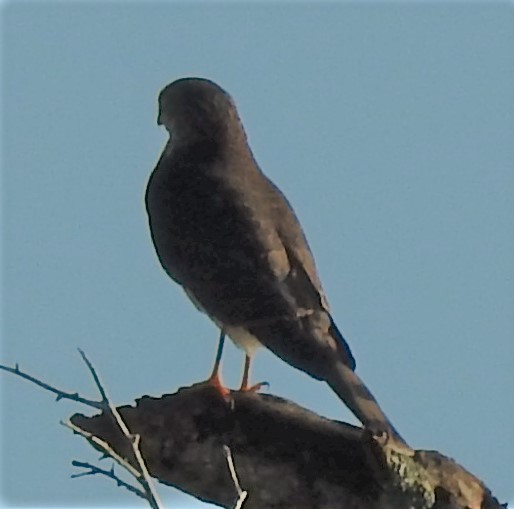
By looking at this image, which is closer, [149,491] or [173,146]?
[149,491]

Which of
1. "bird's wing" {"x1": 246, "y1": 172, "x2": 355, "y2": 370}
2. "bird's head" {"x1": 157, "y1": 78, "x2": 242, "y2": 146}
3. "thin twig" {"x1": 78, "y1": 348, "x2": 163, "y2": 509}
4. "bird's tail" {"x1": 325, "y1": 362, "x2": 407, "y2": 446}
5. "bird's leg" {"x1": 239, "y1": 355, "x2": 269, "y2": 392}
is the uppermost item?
"bird's head" {"x1": 157, "y1": 78, "x2": 242, "y2": 146}

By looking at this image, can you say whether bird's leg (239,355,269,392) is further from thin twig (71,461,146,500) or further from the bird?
thin twig (71,461,146,500)

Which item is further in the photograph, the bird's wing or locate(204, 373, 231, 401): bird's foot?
the bird's wing

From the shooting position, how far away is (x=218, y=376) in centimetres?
623

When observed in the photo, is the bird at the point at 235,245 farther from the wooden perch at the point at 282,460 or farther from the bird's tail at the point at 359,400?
the wooden perch at the point at 282,460

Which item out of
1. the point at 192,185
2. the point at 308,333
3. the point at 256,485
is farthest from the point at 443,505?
the point at 192,185

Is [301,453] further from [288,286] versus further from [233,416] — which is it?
[288,286]

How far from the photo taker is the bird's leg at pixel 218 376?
19.6ft

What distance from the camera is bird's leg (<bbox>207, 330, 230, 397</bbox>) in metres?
5.98

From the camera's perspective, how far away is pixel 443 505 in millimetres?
5242

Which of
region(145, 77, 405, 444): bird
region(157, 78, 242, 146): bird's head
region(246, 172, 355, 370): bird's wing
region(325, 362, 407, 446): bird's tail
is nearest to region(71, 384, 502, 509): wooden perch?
region(325, 362, 407, 446): bird's tail

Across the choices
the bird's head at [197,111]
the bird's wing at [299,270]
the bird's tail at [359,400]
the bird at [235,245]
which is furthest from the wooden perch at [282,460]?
the bird's head at [197,111]

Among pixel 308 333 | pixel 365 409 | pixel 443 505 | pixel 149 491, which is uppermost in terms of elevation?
pixel 308 333

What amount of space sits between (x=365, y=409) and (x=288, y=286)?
0.85 m
